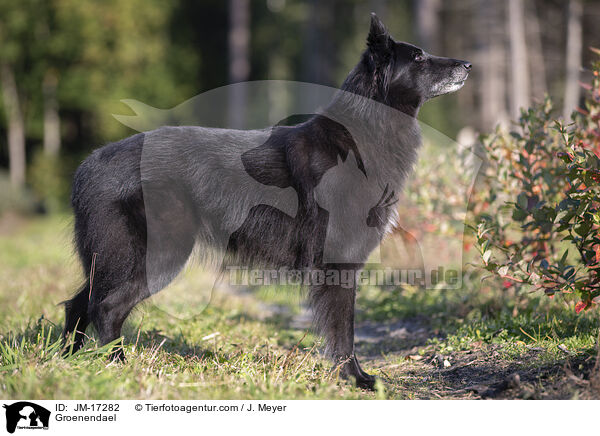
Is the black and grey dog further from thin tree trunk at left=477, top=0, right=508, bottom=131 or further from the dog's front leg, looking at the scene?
thin tree trunk at left=477, top=0, right=508, bottom=131

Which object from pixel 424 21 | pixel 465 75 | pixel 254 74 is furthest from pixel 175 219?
pixel 254 74

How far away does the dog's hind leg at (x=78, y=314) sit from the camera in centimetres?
354

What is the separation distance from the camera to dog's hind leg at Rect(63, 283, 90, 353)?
139 inches

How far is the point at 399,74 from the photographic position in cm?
367

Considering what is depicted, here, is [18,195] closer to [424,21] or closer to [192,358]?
[424,21]

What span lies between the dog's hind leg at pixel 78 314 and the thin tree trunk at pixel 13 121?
45.5 feet

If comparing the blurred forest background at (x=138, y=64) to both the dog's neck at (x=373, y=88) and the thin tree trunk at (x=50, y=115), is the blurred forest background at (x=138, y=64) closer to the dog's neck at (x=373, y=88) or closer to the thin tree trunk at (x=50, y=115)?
the thin tree trunk at (x=50, y=115)

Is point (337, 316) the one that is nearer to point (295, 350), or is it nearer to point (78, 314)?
point (295, 350)

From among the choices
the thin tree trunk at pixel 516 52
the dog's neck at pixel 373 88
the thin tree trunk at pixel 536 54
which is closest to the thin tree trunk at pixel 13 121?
the thin tree trunk at pixel 516 52

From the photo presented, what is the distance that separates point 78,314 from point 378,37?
9.25 feet

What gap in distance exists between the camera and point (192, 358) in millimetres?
3492

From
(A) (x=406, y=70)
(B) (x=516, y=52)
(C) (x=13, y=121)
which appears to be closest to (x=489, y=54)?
(B) (x=516, y=52)
